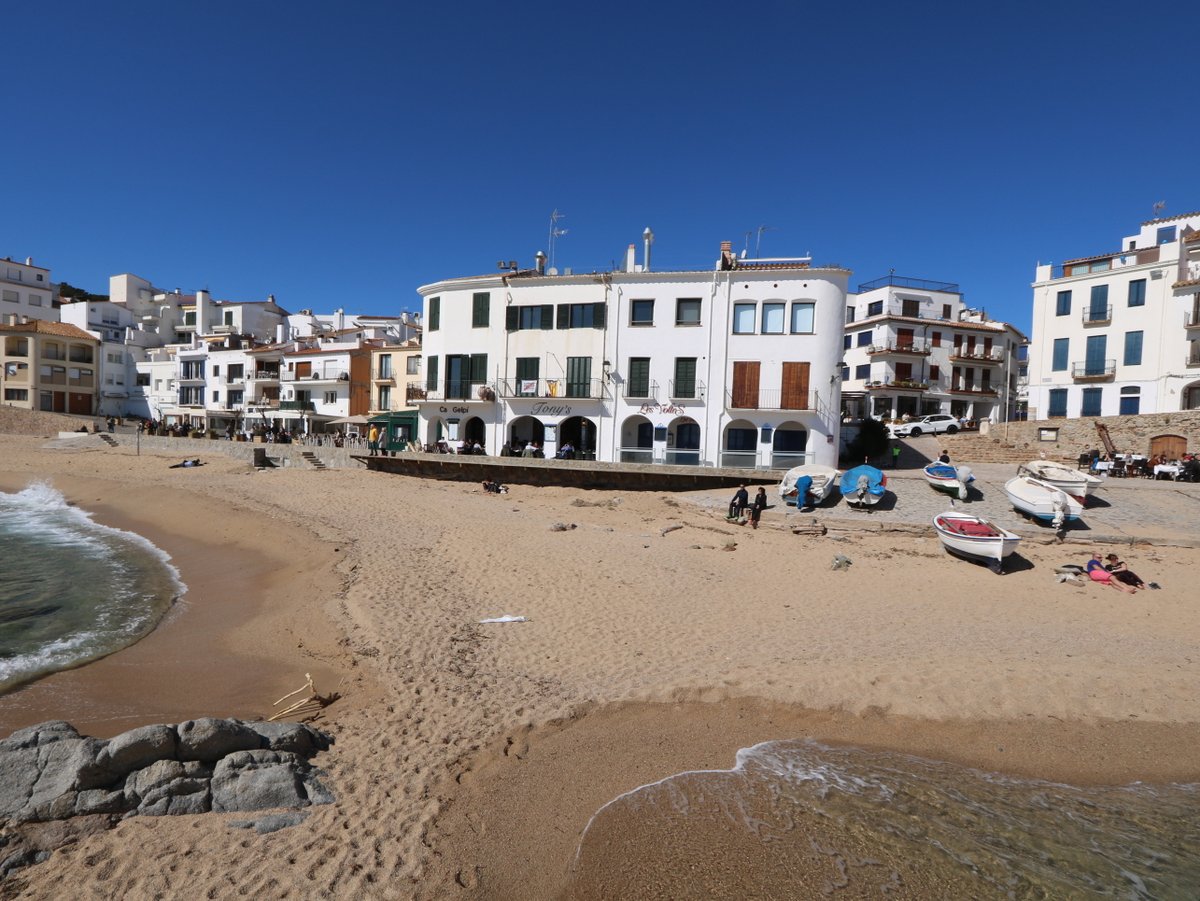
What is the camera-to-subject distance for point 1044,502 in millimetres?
19234

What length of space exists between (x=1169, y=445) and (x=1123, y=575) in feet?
65.3

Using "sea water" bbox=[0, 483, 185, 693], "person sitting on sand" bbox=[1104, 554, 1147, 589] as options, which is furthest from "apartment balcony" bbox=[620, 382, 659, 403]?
"sea water" bbox=[0, 483, 185, 693]

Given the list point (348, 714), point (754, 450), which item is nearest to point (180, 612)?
point (348, 714)

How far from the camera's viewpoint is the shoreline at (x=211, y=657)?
8.30 m

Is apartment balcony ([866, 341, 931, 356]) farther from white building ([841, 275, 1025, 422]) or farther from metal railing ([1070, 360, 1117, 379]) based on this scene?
metal railing ([1070, 360, 1117, 379])

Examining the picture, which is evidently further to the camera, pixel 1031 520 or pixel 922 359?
pixel 922 359

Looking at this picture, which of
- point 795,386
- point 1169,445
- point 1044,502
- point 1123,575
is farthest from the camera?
point 1169,445

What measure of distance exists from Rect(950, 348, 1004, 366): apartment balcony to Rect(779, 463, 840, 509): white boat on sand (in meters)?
29.6

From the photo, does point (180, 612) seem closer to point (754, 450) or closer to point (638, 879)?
point (638, 879)

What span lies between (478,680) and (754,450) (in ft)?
73.3

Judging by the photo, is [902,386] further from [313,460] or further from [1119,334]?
[313,460]

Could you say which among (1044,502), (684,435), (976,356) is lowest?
(1044,502)

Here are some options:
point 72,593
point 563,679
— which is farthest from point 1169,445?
point 72,593

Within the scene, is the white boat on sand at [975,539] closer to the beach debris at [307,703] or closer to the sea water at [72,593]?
the beach debris at [307,703]
